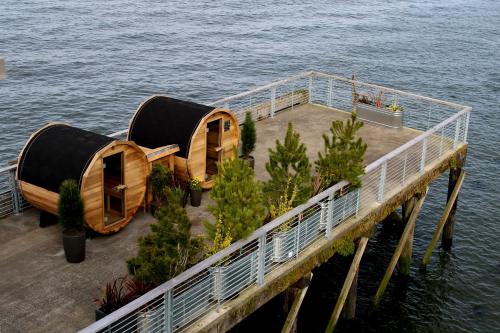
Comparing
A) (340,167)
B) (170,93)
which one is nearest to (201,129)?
(340,167)

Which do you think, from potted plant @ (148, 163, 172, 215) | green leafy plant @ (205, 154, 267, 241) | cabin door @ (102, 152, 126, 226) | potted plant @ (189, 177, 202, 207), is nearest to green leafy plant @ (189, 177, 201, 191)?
potted plant @ (189, 177, 202, 207)

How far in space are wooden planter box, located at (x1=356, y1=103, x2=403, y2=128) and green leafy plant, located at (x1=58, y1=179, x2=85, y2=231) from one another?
50.0ft

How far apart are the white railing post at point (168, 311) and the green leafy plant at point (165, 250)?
30.4 inches

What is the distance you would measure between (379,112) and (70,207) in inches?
622

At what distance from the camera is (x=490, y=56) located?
212 feet

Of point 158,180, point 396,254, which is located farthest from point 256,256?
point 396,254

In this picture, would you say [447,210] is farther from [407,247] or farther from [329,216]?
[329,216]

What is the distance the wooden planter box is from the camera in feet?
93.8

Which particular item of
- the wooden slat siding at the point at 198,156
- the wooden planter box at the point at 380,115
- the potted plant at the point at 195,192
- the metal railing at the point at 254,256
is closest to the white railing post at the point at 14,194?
the metal railing at the point at 254,256

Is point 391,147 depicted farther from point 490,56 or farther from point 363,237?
point 490,56

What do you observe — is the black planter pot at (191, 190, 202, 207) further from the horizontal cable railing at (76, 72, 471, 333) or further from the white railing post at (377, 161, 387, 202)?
the white railing post at (377, 161, 387, 202)

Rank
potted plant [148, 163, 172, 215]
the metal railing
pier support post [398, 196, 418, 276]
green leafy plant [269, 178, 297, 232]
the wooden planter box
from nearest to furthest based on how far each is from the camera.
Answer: the metal railing
green leafy plant [269, 178, 297, 232]
potted plant [148, 163, 172, 215]
pier support post [398, 196, 418, 276]
the wooden planter box

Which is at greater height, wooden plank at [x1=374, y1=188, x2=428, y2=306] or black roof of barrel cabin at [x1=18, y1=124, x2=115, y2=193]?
black roof of barrel cabin at [x1=18, y1=124, x2=115, y2=193]

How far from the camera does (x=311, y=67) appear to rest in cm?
6012
